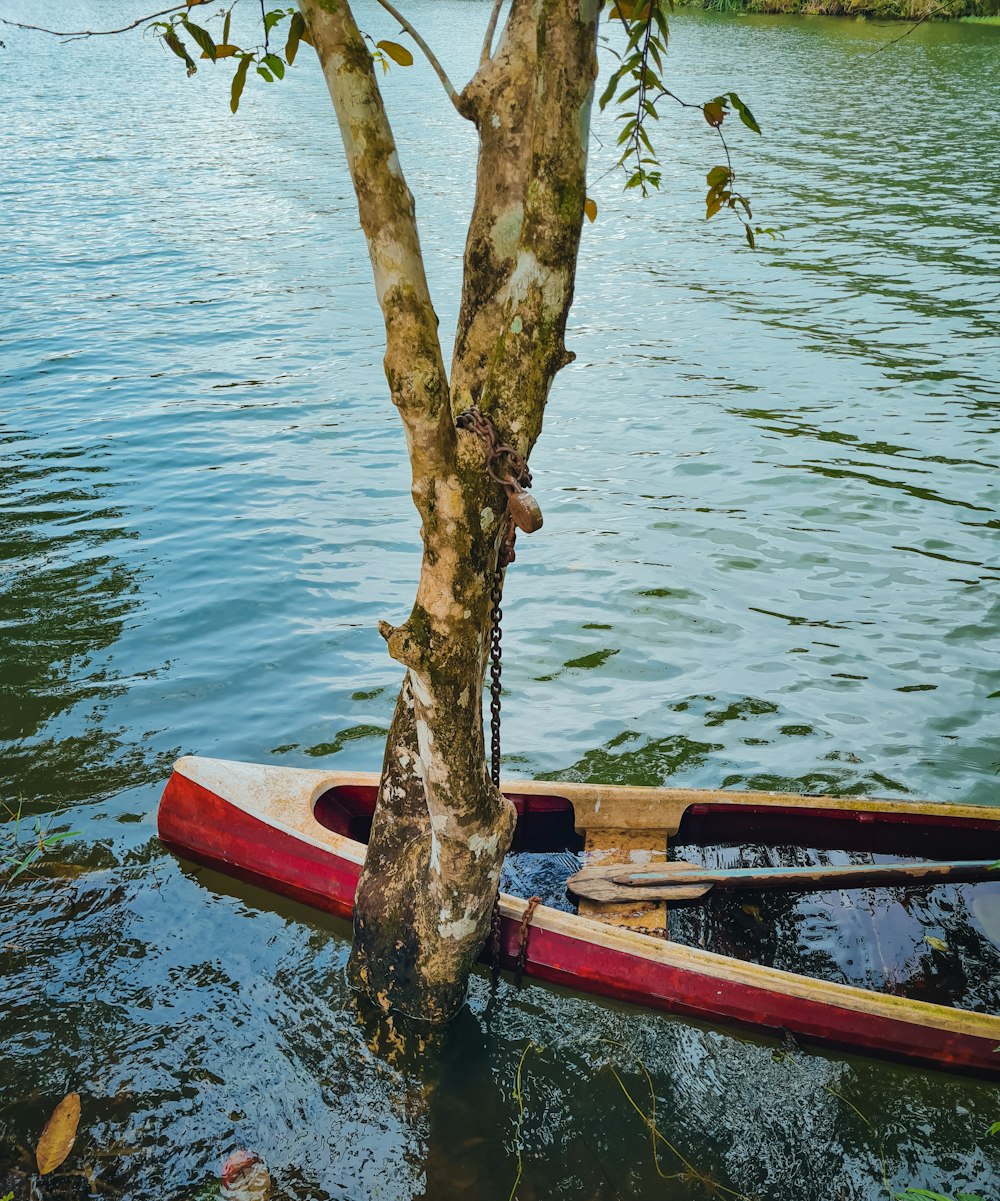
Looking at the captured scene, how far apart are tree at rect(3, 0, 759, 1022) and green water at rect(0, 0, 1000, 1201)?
3.37 ft

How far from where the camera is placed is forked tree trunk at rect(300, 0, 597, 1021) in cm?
346

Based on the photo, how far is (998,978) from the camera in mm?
4969

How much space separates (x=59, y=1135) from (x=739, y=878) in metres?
3.26

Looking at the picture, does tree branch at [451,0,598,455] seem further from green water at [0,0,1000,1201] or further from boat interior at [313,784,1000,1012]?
green water at [0,0,1000,1201]

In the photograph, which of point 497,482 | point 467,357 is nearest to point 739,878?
point 497,482

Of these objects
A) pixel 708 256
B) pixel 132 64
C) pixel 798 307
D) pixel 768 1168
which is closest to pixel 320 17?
pixel 768 1168

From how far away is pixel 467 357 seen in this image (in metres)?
3.96

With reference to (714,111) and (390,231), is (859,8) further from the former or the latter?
(390,231)

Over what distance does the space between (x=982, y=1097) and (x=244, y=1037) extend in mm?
3322

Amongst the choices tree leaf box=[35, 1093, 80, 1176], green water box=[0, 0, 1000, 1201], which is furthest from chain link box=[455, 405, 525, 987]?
tree leaf box=[35, 1093, 80, 1176]

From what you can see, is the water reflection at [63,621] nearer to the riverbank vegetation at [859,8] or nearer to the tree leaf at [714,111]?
the tree leaf at [714,111]

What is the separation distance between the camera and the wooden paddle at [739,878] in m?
5.12

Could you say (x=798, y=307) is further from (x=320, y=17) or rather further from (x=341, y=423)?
(x=320, y=17)

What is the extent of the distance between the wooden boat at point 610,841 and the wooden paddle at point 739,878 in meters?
0.10
